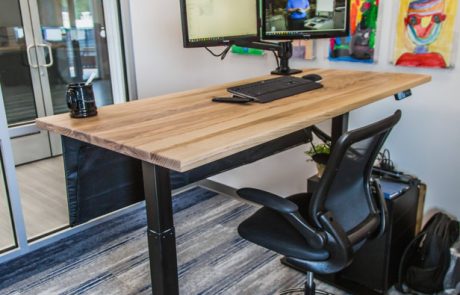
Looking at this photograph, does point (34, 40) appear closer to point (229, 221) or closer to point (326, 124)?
point (229, 221)

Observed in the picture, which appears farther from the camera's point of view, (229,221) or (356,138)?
(229,221)

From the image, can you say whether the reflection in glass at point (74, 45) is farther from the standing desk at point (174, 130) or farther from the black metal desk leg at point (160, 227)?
the black metal desk leg at point (160, 227)

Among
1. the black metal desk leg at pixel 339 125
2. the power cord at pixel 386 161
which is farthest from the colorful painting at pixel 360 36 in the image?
the power cord at pixel 386 161

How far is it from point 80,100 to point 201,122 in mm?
446

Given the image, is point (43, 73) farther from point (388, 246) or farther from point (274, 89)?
point (388, 246)

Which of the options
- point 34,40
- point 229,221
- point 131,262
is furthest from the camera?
point 34,40

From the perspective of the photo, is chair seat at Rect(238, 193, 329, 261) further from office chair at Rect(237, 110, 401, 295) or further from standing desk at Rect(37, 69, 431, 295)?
standing desk at Rect(37, 69, 431, 295)

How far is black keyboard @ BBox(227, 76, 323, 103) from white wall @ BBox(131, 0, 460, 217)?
69cm

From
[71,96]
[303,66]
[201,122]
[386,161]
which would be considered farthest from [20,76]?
[386,161]

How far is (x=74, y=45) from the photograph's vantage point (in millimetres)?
4004

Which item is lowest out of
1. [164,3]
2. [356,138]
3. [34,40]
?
[356,138]

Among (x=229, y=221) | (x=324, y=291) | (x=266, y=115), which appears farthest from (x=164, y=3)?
(x=324, y=291)

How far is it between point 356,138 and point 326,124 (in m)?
1.43

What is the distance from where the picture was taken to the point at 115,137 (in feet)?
4.01
